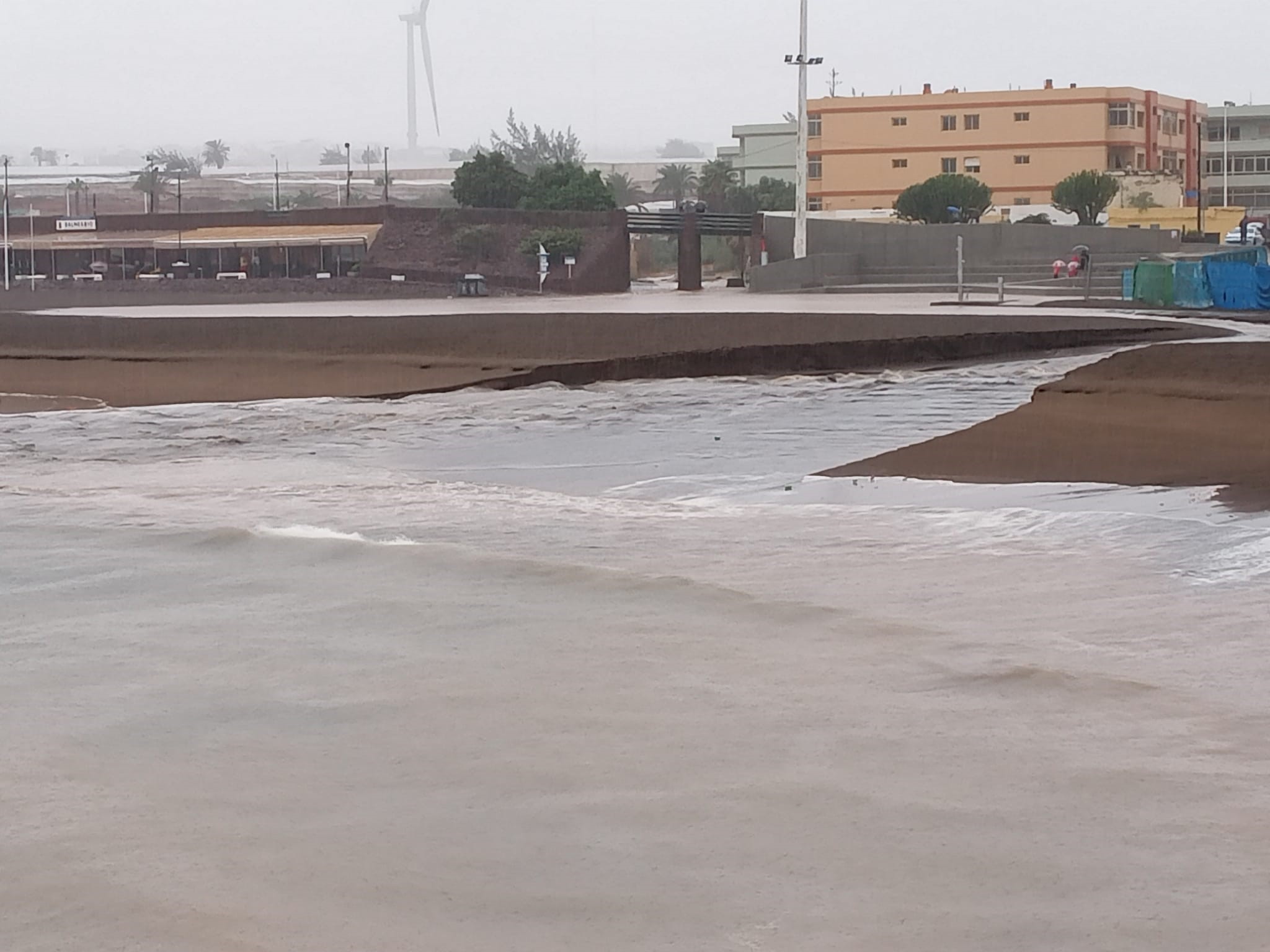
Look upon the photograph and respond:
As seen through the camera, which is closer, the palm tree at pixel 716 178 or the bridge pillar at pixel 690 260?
the bridge pillar at pixel 690 260

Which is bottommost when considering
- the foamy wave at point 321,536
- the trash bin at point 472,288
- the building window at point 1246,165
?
the foamy wave at point 321,536

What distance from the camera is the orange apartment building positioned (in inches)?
2813

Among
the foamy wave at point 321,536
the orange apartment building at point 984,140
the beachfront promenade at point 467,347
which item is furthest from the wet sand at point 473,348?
the orange apartment building at point 984,140

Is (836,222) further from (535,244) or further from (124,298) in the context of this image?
(124,298)

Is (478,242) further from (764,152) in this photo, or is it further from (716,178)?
(764,152)

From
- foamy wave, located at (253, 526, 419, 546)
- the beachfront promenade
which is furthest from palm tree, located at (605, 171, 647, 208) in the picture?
foamy wave, located at (253, 526, 419, 546)

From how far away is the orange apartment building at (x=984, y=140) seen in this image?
71.4 metres

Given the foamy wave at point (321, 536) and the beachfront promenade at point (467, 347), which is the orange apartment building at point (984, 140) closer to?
the beachfront promenade at point (467, 347)

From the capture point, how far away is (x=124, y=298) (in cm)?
4403

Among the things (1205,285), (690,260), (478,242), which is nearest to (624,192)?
(478,242)

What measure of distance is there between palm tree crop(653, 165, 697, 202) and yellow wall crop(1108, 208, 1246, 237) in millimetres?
40377

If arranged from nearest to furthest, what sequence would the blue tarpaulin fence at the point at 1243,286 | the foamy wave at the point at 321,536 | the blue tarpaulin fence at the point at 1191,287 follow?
the foamy wave at the point at 321,536, the blue tarpaulin fence at the point at 1243,286, the blue tarpaulin fence at the point at 1191,287

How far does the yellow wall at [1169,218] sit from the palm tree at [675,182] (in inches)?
1590

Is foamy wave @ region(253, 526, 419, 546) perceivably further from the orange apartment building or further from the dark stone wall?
the orange apartment building
